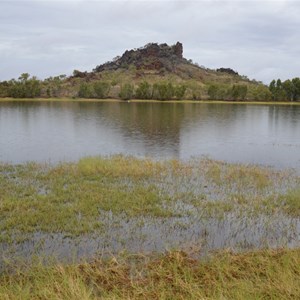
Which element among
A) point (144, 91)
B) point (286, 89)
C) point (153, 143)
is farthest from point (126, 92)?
point (153, 143)

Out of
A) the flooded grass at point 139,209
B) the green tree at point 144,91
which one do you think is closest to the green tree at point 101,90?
the green tree at point 144,91

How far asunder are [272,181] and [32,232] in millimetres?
12954

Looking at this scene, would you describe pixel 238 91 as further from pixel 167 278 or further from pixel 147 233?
pixel 167 278

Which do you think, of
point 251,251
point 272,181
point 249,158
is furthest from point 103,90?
point 251,251

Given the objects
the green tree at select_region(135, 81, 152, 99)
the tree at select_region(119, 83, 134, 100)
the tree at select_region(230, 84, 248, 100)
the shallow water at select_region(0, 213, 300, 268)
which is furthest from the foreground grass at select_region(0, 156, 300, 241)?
the tree at select_region(230, 84, 248, 100)

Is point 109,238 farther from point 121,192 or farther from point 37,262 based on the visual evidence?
point 121,192

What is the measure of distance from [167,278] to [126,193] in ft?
24.3

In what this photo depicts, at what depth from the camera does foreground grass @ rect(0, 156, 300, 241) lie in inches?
489

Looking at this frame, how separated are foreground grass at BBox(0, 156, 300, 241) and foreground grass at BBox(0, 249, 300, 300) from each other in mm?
2845

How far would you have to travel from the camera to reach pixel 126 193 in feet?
50.6

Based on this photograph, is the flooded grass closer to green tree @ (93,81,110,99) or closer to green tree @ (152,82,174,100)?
green tree @ (152,82,174,100)

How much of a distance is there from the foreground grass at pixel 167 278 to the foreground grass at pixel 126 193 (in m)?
2.85

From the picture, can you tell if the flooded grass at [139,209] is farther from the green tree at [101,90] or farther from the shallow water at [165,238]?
the green tree at [101,90]

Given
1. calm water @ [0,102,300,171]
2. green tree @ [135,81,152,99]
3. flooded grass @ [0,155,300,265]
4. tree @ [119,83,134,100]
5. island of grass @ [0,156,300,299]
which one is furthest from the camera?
green tree @ [135,81,152,99]
